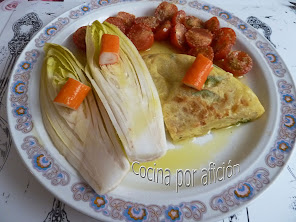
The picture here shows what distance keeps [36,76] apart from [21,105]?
0.35m

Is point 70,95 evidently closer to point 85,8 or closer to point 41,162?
point 41,162

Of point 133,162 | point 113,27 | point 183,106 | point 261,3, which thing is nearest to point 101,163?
point 133,162

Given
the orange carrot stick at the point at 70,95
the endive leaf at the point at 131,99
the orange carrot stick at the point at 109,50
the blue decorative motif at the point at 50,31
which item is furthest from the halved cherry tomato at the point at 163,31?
the orange carrot stick at the point at 70,95

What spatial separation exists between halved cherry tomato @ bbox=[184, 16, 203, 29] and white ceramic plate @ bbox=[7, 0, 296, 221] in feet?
1.50

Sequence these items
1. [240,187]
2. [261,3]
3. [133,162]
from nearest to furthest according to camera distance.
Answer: [240,187]
[133,162]
[261,3]

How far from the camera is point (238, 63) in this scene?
2832 mm

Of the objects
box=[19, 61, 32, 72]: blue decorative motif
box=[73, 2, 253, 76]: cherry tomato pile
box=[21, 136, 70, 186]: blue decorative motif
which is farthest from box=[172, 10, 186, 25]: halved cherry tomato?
box=[21, 136, 70, 186]: blue decorative motif

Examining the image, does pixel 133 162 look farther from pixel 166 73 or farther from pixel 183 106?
pixel 166 73

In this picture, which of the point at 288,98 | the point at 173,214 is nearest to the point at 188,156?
the point at 173,214

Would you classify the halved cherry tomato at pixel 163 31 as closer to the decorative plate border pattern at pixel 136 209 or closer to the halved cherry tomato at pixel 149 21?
the halved cherry tomato at pixel 149 21

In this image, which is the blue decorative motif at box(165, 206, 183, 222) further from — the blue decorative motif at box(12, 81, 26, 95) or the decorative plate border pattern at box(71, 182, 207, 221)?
the blue decorative motif at box(12, 81, 26, 95)

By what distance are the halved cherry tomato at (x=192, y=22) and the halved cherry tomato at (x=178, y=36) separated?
79 mm

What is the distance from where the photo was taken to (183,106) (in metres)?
2.44

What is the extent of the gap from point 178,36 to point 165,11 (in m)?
0.37
